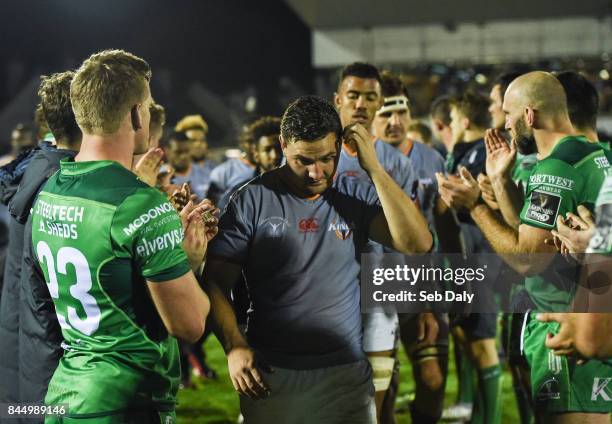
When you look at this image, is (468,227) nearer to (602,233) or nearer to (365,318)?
(365,318)

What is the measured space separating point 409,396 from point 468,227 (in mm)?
1572

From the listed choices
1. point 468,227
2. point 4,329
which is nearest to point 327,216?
point 4,329

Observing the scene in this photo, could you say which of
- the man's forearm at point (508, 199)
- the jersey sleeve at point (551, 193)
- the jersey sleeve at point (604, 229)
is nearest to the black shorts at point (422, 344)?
the man's forearm at point (508, 199)

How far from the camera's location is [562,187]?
10.1 ft

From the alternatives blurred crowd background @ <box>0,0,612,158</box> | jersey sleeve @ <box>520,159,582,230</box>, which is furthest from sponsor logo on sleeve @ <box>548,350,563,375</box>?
blurred crowd background @ <box>0,0,612,158</box>

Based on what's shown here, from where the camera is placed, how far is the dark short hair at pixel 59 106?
9.55 feet

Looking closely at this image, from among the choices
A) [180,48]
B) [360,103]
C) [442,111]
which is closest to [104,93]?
[360,103]

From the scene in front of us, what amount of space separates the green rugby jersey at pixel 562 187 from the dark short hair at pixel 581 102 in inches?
8.2

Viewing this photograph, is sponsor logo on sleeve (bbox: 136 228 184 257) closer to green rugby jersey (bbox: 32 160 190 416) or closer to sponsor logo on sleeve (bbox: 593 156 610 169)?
green rugby jersey (bbox: 32 160 190 416)

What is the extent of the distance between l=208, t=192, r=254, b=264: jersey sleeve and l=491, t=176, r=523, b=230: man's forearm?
1221 millimetres

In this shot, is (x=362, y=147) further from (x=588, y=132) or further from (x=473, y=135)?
(x=473, y=135)

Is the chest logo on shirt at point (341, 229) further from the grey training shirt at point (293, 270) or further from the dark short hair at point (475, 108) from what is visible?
the dark short hair at point (475, 108)

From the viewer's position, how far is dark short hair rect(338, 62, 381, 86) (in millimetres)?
4340

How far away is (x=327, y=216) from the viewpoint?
3021mm
